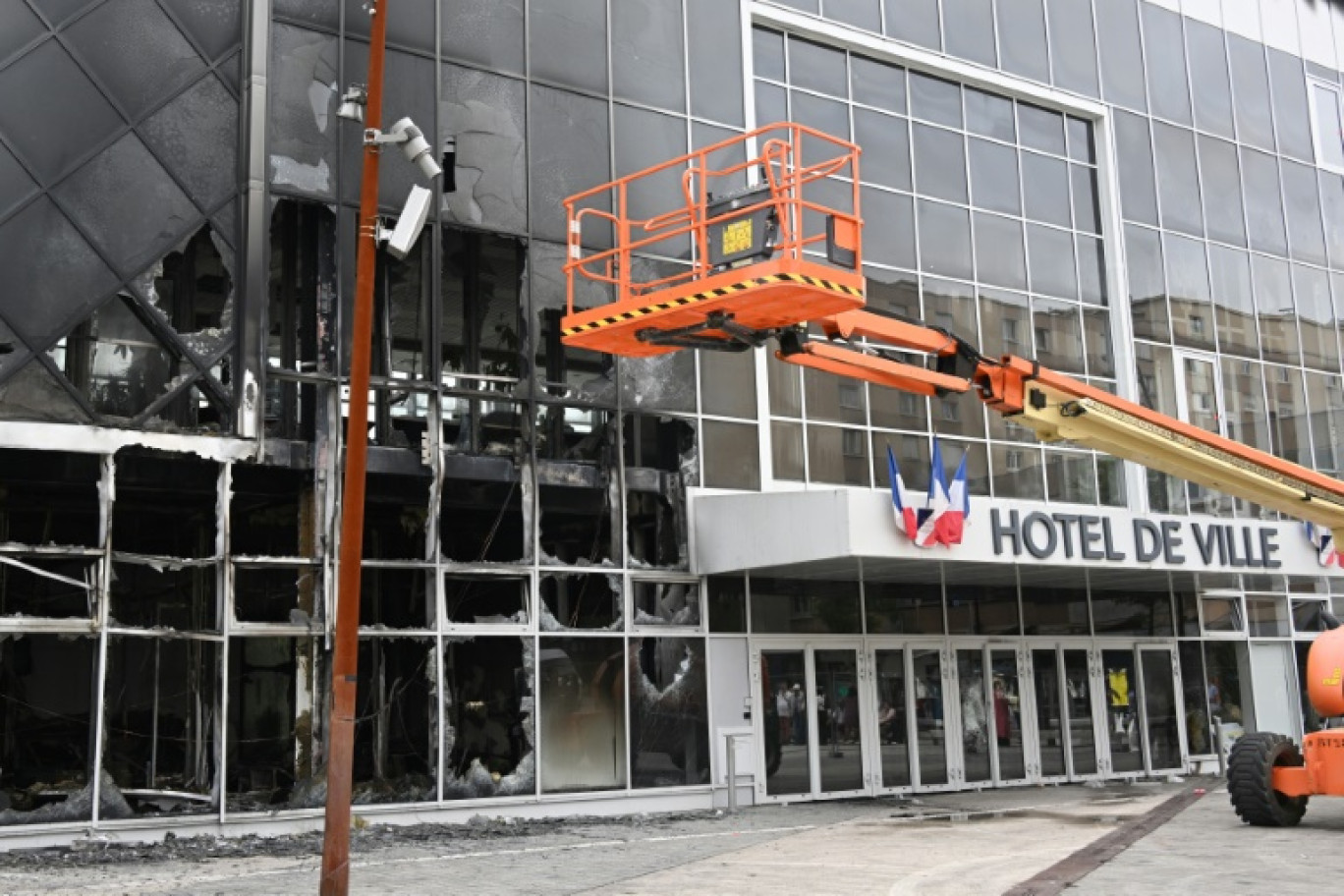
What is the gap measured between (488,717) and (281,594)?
122 inches

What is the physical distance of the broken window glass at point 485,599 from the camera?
58.7 ft

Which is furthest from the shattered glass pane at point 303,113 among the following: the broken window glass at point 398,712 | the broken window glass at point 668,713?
the broken window glass at point 668,713

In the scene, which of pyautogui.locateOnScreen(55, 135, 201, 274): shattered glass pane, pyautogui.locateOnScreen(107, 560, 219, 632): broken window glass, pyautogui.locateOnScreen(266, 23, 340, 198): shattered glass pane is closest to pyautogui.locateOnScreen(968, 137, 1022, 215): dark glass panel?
pyautogui.locateOnScreen(266, 23, 340, 198): shattered glass pane

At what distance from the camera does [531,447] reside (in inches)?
734

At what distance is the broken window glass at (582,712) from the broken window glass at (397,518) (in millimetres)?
2137

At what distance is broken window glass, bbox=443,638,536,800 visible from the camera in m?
17.6

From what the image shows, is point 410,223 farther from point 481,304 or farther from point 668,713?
point 668,713

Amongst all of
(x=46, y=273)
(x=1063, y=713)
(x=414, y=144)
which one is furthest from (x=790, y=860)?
(x=1063, y=713)

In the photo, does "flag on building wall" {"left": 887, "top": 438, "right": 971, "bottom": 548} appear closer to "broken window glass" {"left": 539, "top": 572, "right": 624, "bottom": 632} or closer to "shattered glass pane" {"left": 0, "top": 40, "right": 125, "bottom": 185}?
"broken window glass" {"left": 539, "top": 572, "right": 624, "bottom": 632}

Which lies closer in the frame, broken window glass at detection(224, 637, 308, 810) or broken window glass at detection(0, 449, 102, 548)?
broken window glass at detection(0, 449, 102, 548)

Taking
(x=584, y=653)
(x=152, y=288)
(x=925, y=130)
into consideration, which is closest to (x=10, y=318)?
(x=152, y=288)

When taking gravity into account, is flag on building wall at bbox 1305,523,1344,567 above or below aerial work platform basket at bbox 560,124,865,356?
below

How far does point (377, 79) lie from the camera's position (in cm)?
1182

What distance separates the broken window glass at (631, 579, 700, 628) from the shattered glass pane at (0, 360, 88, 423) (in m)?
7.56
